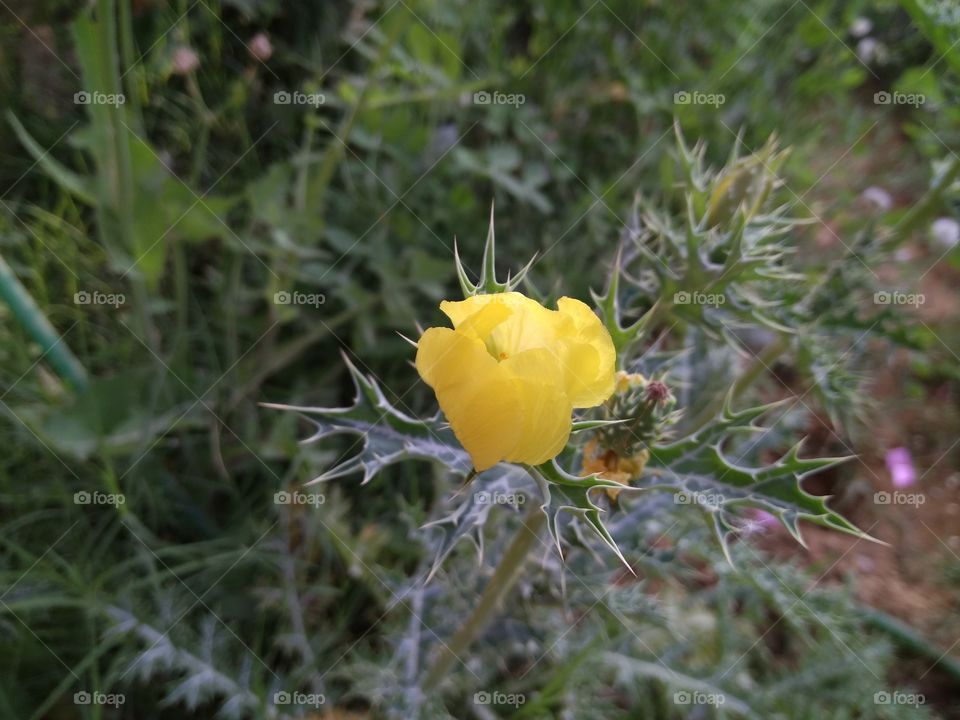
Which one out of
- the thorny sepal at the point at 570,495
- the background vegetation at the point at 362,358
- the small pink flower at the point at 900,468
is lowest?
→ the small pink flower at the point at 900,468

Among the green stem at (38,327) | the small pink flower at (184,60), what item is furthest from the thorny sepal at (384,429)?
the small pink flower at (184,60)

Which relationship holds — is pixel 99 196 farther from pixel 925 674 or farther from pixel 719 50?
pixel 925 674

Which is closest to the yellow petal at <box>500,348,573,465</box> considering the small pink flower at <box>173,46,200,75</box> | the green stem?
the green stem

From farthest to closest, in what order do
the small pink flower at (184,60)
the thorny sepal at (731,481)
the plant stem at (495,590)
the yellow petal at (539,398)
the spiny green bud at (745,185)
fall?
the small pink flower at (184,60) < the spiny green bud at (745,185) < the plant stem at (495,590) < the thorny sepal at (731,481) < the yellow petal at (539,398)

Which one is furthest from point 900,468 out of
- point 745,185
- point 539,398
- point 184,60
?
point 184,60

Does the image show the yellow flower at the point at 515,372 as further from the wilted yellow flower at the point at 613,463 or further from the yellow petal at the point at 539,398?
the wilted yellow flower at the point at 613,463

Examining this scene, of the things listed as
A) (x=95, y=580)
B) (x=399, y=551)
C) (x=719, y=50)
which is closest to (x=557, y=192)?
(x=719, y=50)

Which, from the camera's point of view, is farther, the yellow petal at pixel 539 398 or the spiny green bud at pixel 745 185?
the spiny green bud at pixel 745 185

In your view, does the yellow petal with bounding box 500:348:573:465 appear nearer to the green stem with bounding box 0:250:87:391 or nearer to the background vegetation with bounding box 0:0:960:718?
the background vegetation with bounding box 0:0:960:718
